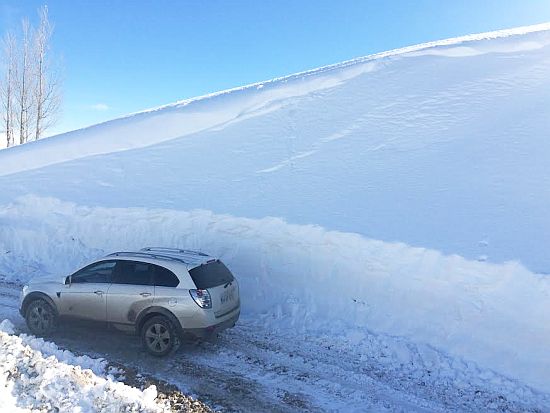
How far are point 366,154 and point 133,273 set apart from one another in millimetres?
9089

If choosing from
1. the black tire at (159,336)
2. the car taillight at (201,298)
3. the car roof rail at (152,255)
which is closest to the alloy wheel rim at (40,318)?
the car roof rail at (152,255)

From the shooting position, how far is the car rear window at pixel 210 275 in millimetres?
7734

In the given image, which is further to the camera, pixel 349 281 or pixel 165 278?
pixel 349 281

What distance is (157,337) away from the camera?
779 cm

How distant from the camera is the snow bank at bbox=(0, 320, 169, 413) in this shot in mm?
4914

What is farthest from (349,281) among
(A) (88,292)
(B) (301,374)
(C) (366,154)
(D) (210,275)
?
(C) (366,154)

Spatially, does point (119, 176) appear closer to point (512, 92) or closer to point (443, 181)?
point (443, 181)

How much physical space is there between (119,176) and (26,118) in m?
32.1

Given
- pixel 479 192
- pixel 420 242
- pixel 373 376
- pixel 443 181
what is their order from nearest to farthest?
pixel 373 376
pixel 420 242
pixel 479 192
pixel 443 181

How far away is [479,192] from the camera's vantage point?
1157cm

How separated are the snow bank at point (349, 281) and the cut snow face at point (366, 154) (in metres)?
0.52

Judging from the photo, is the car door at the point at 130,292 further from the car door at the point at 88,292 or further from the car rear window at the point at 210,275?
the car rear window at the point at 210,275

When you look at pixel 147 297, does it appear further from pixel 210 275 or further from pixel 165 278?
pixel 210 275

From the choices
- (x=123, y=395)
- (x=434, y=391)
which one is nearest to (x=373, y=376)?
(x=434, y=391)
